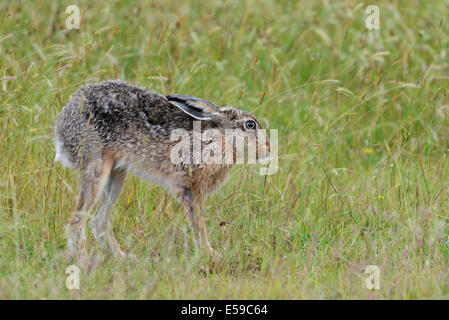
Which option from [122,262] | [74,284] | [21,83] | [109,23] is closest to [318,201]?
[122,262]

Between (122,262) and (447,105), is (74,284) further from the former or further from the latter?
(447,105)

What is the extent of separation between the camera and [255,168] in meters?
7.62

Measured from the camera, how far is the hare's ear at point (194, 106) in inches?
266

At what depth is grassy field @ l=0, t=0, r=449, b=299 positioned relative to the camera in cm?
562

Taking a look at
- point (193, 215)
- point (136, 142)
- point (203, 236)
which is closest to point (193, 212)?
point (193, 215)

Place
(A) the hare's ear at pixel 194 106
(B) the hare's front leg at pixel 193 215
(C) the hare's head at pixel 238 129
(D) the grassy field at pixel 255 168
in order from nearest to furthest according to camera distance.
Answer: (D) the grassy field at pixel 255 168 → (B) the hare's front leg at pixel 193 215 → (A) the hare's ear at pixel 194 106 → (C) the hare's head at pixel 238 129

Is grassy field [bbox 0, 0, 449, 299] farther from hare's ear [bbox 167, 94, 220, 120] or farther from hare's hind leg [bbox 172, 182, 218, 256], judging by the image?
hare's ear [bbox 167, 94, 220, 120]

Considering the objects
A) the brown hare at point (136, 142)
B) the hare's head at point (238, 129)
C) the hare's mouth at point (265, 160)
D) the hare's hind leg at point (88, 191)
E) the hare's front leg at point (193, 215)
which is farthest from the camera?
the hare's mouth at point (265, 160)

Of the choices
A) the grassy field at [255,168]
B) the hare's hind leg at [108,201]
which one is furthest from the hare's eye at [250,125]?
the hare's hind leg at [108,201]

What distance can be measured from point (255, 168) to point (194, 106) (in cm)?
113

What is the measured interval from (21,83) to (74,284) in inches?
136

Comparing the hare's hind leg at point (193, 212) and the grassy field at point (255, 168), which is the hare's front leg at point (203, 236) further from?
the grassy field at point (255, 168)

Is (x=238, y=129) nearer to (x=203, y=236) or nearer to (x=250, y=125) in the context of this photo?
(x=250, y=125)

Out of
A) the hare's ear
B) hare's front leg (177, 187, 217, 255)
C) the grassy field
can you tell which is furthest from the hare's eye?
hare's front leg (177, 187, 217, 255)
